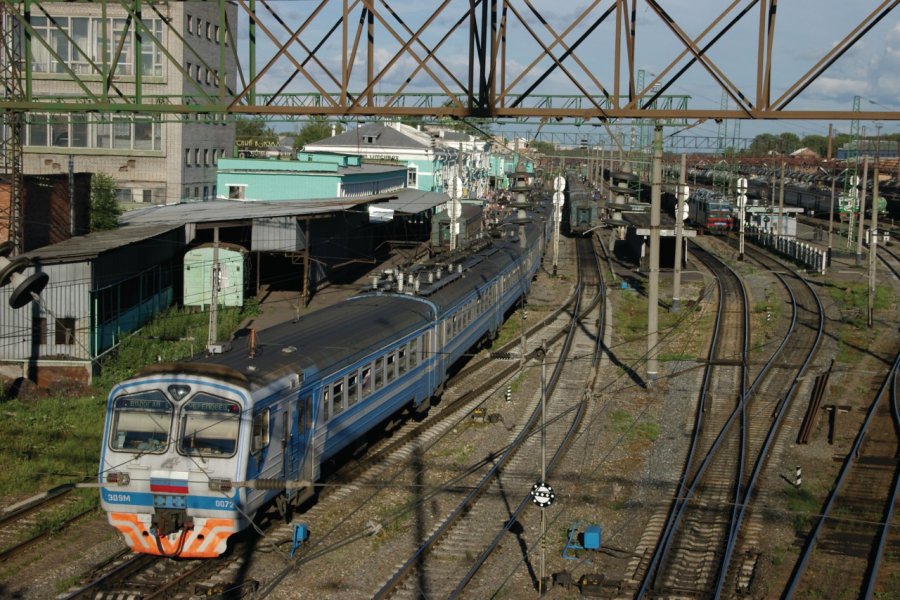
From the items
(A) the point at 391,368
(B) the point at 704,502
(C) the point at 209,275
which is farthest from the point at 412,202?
(B) the point at 704,502

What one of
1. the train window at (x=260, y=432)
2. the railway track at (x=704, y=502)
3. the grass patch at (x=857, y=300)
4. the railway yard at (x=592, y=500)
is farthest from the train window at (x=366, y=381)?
the grass patch at (x=857, y=300)

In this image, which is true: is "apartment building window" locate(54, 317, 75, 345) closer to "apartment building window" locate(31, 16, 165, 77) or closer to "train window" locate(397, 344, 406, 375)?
"train window" locate(397, 344, 406, 375)

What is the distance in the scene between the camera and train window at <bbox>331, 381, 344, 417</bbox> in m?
13.6

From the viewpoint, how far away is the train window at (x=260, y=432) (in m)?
11.3

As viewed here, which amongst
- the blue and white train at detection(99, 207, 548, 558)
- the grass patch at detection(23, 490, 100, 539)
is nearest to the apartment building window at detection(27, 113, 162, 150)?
the blue and white train at detection(99, 207, 548, 558)

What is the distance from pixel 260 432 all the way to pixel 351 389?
9.87ft

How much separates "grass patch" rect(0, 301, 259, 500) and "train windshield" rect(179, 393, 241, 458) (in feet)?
8.80

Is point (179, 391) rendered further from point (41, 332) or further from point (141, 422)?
point (41, 332)

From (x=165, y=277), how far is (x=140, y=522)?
1693cm

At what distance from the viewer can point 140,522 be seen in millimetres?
11234

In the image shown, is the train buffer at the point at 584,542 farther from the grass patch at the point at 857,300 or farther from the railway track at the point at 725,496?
the grass patch at the point at 857,300

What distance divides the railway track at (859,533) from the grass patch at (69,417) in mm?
9355

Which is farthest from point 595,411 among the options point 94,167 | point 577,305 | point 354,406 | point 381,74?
point 94,167

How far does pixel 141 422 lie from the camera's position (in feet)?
37.2
